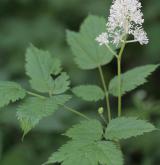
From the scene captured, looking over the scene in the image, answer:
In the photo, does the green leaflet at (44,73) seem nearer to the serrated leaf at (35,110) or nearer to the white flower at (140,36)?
the serrated leaf at (35,110)

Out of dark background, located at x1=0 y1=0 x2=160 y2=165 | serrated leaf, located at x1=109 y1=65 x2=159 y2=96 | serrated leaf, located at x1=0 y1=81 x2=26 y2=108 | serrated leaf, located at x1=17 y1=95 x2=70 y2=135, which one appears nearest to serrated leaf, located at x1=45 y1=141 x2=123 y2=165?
serrated leaf, located at x1=17 y1=95 x2=70 y2=135

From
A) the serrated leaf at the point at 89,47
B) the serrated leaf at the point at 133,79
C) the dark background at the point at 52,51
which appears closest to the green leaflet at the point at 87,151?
the serrated leaf at the point at 133,79

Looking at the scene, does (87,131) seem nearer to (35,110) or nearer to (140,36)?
(35,110)

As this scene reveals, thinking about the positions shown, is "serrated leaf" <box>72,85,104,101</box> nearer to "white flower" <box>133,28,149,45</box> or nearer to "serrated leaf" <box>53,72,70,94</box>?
"serrated leaf" <box>53,72,70,94</box>

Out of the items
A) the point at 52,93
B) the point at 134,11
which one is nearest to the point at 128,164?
the point at 52,93

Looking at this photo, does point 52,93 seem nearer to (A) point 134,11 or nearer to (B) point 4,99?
(B) point 4,99
